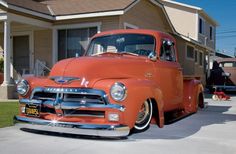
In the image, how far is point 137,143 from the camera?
570 centimetres

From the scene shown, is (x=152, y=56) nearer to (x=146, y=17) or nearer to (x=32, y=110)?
(x=32, y=110)

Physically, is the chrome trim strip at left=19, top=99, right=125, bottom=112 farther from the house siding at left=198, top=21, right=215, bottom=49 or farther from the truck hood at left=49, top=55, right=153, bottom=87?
the house siding at left=198, top=21, right=215, bottom=49

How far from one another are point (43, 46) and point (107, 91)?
12.2 meters

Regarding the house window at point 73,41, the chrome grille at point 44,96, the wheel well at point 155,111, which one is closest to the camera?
the chrome grille at point 44,96

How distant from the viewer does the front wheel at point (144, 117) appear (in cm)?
606

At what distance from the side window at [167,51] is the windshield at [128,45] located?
0.28 m

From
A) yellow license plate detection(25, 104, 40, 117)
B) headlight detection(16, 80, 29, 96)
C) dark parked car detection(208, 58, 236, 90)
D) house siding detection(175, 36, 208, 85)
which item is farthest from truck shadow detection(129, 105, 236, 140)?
house siding detection(175, 36, 208, 85)

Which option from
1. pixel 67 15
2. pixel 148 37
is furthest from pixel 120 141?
pixel 67 15

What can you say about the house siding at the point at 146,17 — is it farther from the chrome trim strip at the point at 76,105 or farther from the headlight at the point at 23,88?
the chrome trim strip at the point at 76,105

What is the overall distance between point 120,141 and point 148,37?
2539 mm

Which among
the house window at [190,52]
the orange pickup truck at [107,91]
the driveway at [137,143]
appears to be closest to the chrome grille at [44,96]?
the orange pickup truck at [107,91]

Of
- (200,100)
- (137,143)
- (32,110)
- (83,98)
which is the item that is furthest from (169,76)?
(200,100)

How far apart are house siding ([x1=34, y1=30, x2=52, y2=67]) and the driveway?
10179 mm

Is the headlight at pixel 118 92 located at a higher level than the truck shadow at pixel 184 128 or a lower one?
higher
